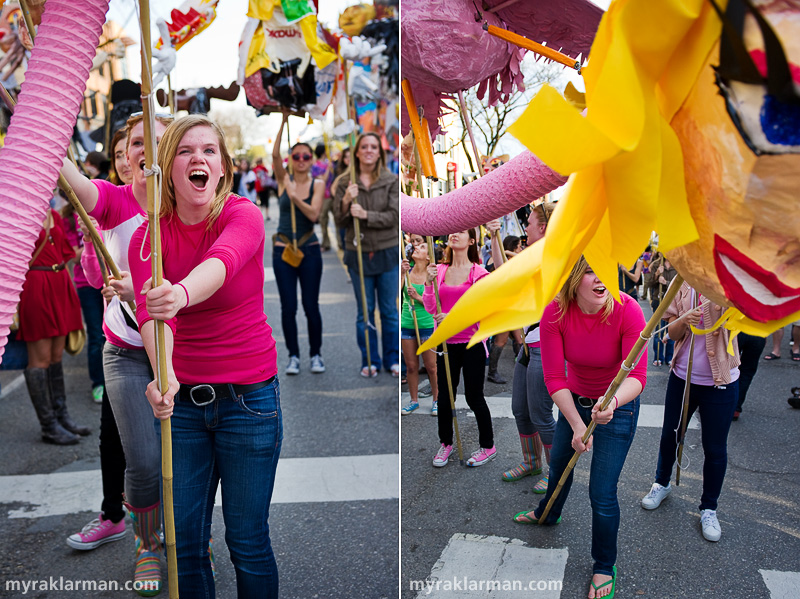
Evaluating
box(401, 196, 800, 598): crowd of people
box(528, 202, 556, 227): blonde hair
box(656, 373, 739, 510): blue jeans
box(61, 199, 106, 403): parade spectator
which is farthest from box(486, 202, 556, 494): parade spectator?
box(61, 199, 106, 403): parade spectator

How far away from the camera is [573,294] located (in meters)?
1.59

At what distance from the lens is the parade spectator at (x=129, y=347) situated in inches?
76.9

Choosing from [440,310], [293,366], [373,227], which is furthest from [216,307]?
[293,366]

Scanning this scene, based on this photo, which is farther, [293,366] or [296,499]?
[293,366]

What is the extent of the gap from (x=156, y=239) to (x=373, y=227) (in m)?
3.37

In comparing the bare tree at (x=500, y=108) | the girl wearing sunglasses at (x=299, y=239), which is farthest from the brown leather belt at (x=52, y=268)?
the bare tree at (x=500, y=108)

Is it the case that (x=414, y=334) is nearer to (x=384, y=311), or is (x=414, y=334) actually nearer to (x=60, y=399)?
(x=60, y=399)

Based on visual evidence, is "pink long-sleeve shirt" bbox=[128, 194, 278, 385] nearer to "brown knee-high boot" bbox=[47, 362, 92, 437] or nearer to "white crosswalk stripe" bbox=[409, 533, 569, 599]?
"white crosswalk stripe" bbox=[409, 533, 569, 599]

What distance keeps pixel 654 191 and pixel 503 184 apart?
36 centimetres

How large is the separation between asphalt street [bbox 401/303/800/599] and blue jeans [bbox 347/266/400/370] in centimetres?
333

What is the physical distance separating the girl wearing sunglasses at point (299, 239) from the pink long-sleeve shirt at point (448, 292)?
325 centimetres

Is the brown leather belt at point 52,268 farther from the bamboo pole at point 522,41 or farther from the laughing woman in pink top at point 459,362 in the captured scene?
the bamboo pole at point 522,41

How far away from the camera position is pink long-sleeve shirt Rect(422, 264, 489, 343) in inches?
44.2

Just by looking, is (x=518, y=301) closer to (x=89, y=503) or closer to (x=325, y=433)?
(x=89, y=503)
